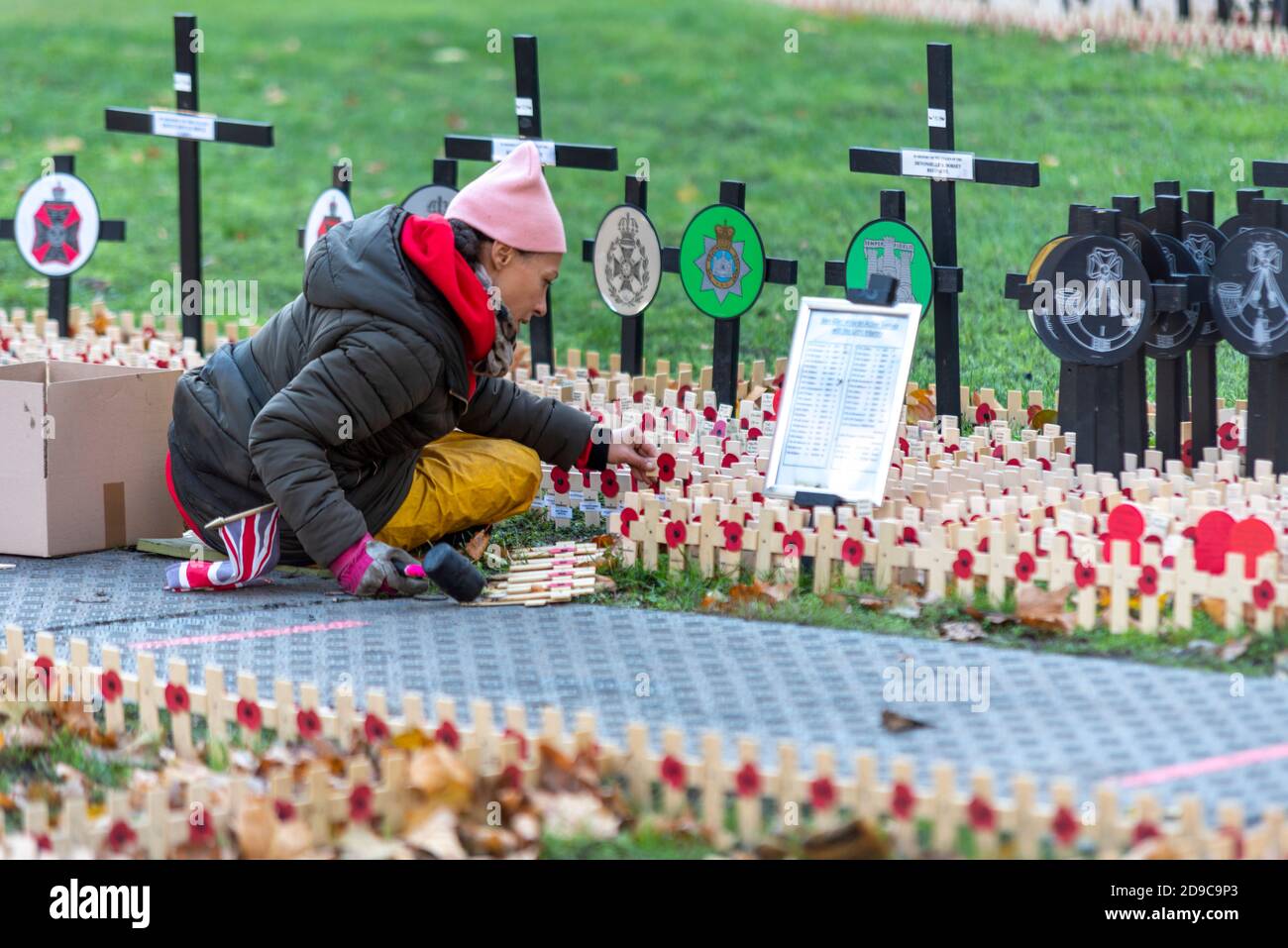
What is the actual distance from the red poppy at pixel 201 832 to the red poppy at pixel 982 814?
5.56 feet

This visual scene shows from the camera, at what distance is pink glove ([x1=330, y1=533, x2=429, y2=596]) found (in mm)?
6641

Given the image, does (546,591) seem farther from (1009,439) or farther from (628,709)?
(1009,439)

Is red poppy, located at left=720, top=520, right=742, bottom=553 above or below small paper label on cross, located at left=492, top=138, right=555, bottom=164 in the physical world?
below

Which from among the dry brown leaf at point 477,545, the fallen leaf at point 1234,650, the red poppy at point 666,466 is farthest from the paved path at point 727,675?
the red poppy at point 666,466

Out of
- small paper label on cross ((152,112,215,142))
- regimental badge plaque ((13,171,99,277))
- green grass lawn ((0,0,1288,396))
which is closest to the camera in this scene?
small paper label on cross ((152,112,215,142))

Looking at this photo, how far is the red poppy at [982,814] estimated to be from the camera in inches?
169

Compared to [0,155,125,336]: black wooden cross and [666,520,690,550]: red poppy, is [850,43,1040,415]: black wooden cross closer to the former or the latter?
[666,520,690,550]: red poppy

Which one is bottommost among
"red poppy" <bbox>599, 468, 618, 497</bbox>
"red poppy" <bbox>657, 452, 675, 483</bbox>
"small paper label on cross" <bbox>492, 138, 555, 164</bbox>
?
"red poppy" <bbox>599, 468, 618, 497</bbox>

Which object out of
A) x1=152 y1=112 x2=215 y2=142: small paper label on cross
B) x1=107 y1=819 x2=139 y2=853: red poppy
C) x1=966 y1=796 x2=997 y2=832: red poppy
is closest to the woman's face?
x1=107 y1=819 x2=139 y2=853: red poppy

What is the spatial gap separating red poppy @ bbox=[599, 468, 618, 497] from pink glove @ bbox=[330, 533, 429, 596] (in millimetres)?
1075

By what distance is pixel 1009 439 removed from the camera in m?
7.82

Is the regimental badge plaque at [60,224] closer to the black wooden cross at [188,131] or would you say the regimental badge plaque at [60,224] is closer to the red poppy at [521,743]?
the black wooden cross at [188,131]

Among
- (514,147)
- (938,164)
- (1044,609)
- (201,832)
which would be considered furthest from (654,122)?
(201,832)

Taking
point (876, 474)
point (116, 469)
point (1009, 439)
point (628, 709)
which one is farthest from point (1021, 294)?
point (116, 469)
